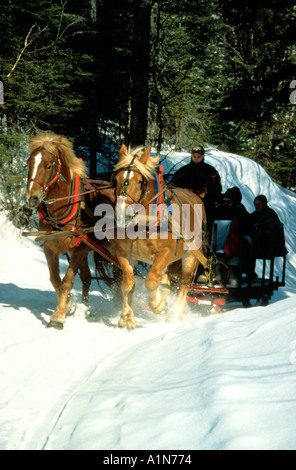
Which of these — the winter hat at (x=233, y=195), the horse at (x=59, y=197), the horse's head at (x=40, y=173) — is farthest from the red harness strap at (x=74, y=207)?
the winter hat at (x=233, y=195)

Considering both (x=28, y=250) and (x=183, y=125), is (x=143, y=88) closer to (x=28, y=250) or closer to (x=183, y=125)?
(x=28, y=250)

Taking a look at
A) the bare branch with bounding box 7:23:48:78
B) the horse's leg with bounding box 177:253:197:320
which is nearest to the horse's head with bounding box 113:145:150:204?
the horse's leg with bounding box 177:253:197:320

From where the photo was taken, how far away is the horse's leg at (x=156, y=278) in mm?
6070

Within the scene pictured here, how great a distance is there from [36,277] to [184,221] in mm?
4413

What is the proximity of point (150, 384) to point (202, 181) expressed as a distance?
15.9 ft

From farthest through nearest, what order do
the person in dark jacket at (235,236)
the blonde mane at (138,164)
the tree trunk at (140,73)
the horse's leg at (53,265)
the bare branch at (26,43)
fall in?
1. the tree trunk at (140,73)
2. the bare branch at (26,43)
3. the person in dark jacket at (235,236)
4. the horse's leg at (53,265)
5. the blonde mane at (138,164)

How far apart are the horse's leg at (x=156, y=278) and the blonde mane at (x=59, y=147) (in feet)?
4.87

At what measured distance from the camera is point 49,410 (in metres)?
3.64

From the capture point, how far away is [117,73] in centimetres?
1526

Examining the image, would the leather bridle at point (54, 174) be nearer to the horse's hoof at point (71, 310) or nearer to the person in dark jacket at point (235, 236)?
the horse's hoof at point (71, 310)

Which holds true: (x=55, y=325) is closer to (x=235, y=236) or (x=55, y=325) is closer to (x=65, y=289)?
Answer: (x=65, y=289)

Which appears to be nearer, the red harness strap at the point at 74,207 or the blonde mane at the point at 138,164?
the blonde mane at the point at 138,164

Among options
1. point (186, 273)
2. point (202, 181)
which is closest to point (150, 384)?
point (186, 273)
